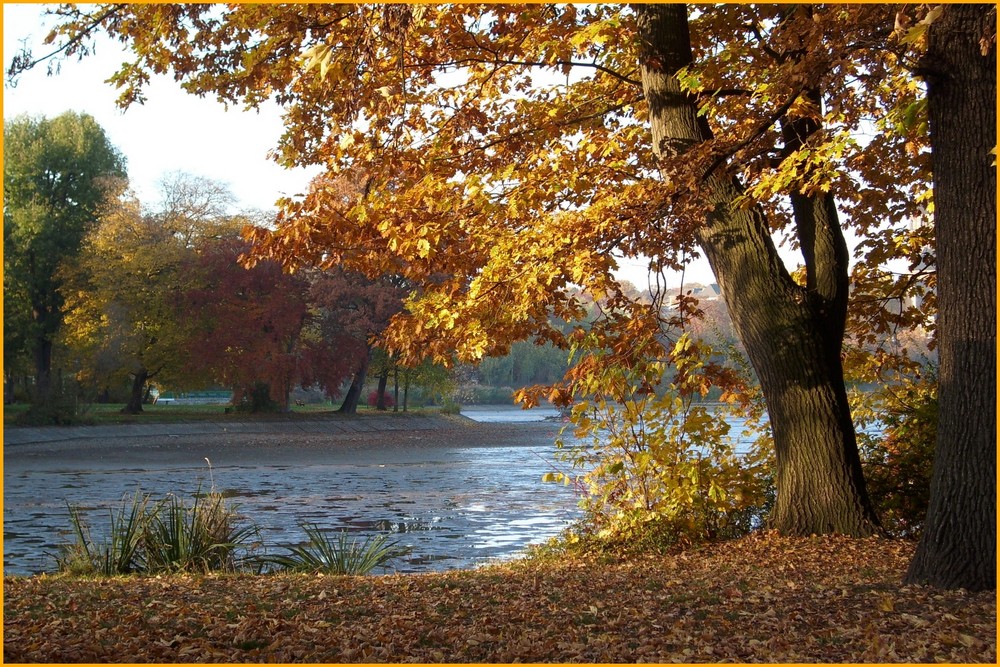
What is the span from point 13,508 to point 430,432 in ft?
94.6

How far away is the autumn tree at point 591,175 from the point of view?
→ 332 inches

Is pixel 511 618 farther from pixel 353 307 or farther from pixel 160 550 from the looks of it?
pixel 353 307

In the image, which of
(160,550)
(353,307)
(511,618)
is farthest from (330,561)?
(353,307)

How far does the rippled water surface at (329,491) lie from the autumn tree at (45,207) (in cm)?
1176

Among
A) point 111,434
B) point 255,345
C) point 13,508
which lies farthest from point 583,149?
point 255,345

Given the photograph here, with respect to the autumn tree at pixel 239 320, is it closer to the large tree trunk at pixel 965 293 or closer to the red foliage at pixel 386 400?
the red foliage at pixel 386 400

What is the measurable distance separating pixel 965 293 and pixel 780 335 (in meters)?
2.62

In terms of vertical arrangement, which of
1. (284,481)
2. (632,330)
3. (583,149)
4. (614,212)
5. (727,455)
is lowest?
(284,481)

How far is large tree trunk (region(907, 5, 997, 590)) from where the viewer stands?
6.42 m

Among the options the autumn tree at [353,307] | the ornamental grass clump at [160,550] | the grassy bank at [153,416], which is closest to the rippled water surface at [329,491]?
the ornamental grass clump at [160,550]

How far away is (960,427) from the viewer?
21.4 feet

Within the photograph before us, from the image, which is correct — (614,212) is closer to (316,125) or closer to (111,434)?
(316,125)

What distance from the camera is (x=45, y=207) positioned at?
43.8m

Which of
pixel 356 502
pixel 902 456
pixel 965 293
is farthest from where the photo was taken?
pixel 356 502
